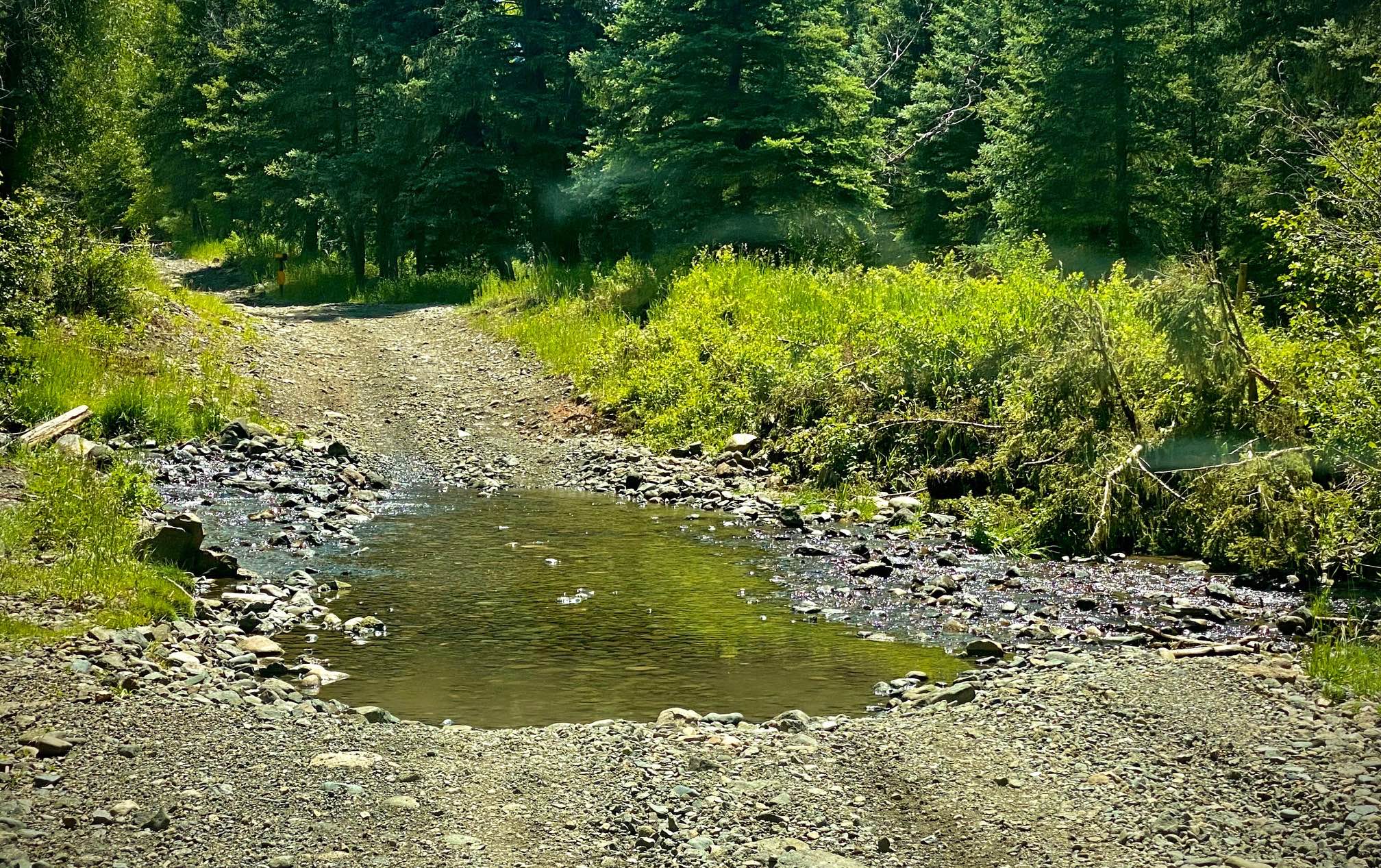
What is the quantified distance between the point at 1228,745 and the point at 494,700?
163 inches

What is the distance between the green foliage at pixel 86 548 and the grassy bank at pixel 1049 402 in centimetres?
728

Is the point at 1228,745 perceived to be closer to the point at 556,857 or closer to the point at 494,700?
the point at 556,857

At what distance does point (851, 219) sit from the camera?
77.5 feet

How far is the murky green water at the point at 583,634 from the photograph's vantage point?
7.18 m

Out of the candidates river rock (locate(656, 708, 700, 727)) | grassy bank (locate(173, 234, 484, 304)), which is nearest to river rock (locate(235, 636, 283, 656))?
river rock (locate(656, 708, 700, 727))

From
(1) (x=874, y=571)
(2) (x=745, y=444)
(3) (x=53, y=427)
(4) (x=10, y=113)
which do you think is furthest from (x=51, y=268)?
(4) (x=10, y=113)

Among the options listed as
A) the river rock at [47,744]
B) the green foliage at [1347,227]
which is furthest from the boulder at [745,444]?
the river rock at [47,744]

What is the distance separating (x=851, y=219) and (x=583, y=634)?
16.7 meters

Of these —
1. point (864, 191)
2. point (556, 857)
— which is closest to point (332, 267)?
point (864, 191)

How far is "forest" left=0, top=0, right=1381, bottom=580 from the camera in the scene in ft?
35.3

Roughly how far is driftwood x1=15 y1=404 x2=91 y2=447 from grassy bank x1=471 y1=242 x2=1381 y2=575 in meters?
7.20

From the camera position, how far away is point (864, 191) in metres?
23.4

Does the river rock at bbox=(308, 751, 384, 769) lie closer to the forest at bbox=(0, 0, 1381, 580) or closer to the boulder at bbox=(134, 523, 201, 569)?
the boulder at bbox=(134, 523, 201, 569)

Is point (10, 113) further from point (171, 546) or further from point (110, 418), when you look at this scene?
point (171, 546)
